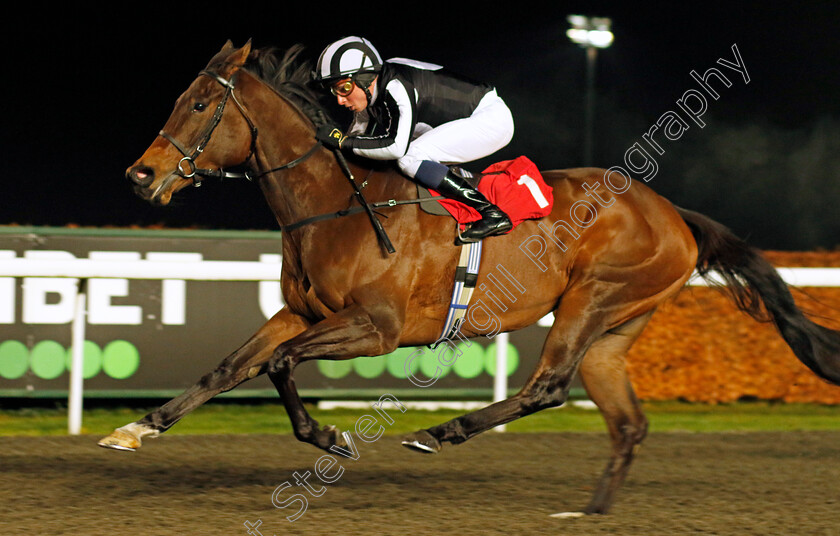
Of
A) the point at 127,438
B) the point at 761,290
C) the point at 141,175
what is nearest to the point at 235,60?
the point at 141,175

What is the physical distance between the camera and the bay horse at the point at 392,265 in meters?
3.67

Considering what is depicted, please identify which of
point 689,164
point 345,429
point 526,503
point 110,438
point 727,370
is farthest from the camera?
point 689,164

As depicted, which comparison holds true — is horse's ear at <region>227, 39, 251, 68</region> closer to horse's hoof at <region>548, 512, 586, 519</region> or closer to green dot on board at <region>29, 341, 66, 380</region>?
horse's hoof at <region>548, 512, 586, 519</region>

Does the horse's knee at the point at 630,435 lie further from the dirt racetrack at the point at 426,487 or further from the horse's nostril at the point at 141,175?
the horse's nostril at the point at 141,175

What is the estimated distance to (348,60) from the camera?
372 centimetres

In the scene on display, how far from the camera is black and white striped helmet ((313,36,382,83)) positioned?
3.72 metres

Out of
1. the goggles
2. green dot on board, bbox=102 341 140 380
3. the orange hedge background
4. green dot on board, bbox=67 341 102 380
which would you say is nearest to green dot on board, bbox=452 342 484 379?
the orange hedge background

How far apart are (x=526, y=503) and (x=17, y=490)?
206 centimetres

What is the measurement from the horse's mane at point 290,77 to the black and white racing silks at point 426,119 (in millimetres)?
177

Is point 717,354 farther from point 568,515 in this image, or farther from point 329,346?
point 329,346

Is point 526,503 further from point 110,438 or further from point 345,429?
point 345,429

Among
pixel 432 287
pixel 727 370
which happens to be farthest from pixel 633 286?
pixel 727 370

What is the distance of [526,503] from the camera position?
158 inches

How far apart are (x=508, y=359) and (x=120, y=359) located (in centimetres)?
249
